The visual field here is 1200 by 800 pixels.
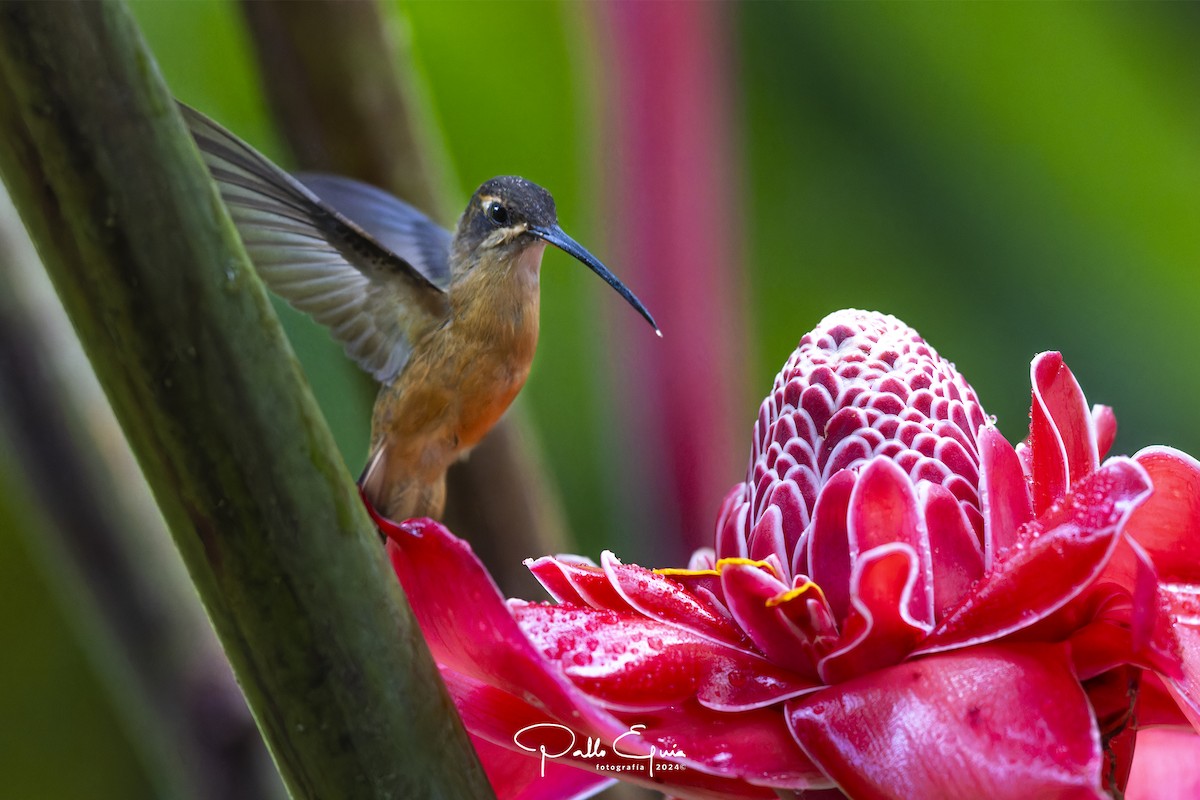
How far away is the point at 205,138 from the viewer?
1.20ft

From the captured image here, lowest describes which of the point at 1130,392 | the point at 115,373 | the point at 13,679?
the point at 1130,392

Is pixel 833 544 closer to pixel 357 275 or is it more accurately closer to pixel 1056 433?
pixel 1056 433

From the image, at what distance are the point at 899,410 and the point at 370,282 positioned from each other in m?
0.32

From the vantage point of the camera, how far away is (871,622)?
217 mm

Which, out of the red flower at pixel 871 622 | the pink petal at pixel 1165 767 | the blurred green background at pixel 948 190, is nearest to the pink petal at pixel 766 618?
the red flower at pixel 871 622

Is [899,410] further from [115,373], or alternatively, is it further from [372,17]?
[372,17]

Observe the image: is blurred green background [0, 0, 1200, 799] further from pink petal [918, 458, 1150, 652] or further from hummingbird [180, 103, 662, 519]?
pink petal [918, 458, 1150, 652]

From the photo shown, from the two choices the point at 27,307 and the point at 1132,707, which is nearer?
the point at 1132,707

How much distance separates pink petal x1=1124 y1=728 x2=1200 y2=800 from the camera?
31cm

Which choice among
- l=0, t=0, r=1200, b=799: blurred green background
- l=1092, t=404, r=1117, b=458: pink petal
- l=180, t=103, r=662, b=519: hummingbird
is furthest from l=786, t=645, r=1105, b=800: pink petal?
l=0, t=0, r=1200, b=799: blurred green background

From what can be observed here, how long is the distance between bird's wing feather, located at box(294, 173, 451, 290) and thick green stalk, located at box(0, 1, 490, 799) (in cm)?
29

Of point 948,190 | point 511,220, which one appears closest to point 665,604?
point 511,220

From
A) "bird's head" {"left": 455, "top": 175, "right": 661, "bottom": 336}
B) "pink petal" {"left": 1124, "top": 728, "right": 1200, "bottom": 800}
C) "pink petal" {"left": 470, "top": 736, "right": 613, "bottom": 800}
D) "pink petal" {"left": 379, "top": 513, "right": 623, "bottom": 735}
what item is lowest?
"pink petal" {"left": 1124, "top": 728, "right": 1200, "bottom": 800}

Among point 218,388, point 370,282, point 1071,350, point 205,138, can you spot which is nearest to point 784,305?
point 1071,350
